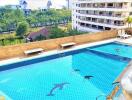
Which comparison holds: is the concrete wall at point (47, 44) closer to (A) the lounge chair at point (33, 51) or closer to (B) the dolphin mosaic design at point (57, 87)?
(A) the lounge chair at point (33, 51)

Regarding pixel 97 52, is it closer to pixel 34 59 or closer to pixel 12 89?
pixel 34 59

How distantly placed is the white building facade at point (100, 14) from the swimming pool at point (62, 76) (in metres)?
16.2

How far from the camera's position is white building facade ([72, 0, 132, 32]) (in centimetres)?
2911

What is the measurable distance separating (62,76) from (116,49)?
6896 millimetres

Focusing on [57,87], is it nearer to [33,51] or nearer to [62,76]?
[62,76]

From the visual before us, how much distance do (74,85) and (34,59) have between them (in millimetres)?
4030

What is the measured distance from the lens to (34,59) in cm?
1300

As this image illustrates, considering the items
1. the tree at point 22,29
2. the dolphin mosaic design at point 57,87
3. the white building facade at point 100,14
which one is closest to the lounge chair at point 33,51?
the dolphin mosaic design at point 57,87

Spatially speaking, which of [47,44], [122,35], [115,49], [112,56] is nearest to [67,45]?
[47,44]

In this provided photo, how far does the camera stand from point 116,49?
16.3m

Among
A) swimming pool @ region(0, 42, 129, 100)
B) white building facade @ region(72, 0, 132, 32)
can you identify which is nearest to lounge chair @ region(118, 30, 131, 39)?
swimming pool @ region(0, 42, 129, 100)

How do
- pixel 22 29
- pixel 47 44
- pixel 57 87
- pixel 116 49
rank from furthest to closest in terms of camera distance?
pixel 22 29
pixel 116 49
pixel 47 44
pixel 57 87

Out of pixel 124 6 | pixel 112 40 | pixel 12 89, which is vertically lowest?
pixel 12 89

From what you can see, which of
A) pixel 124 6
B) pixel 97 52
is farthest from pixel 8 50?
pixel 124 6
